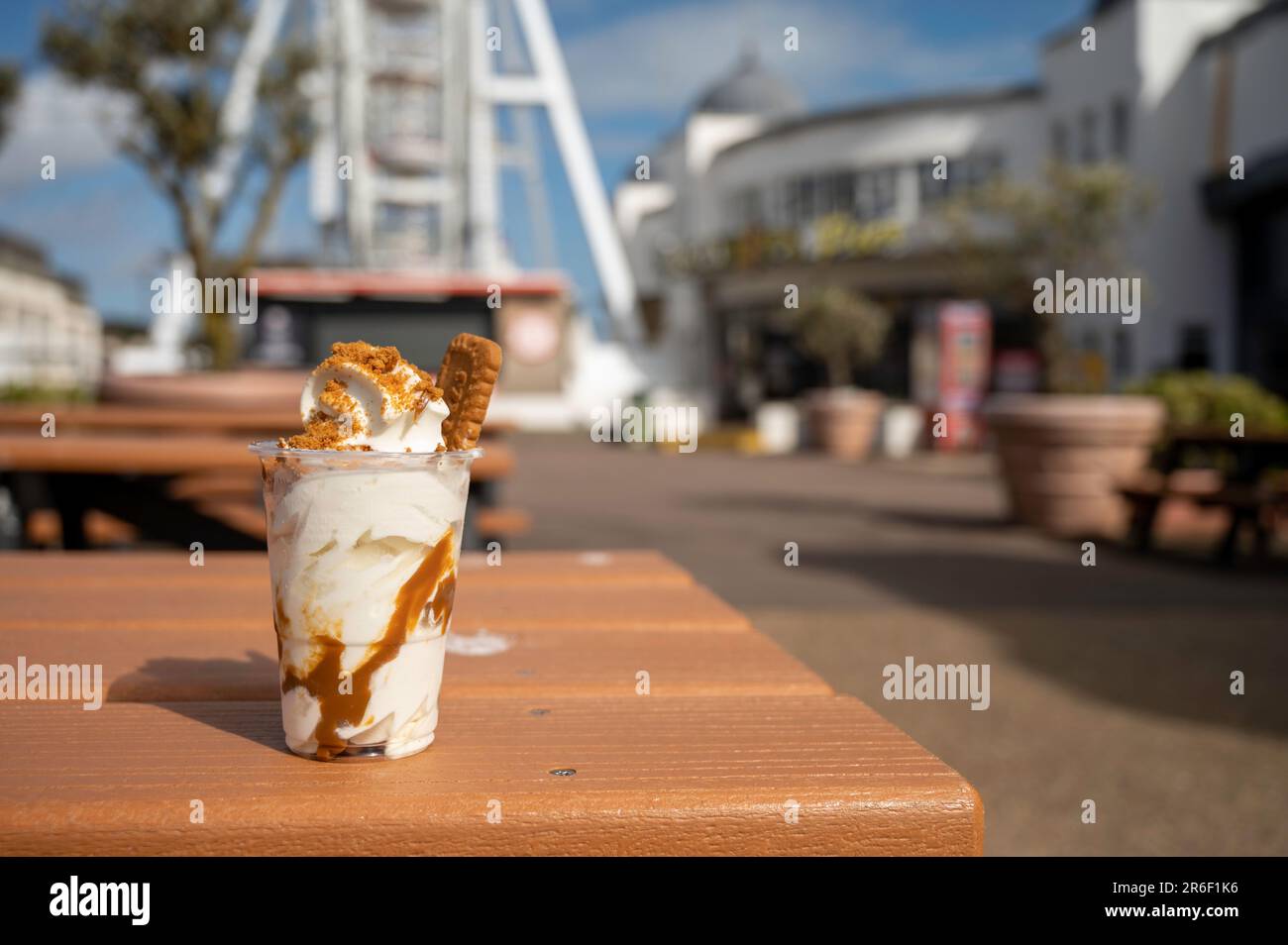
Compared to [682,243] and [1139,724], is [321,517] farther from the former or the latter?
[682,243]

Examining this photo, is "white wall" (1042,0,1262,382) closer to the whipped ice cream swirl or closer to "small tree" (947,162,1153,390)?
"small tree" (947,162,1153,390)

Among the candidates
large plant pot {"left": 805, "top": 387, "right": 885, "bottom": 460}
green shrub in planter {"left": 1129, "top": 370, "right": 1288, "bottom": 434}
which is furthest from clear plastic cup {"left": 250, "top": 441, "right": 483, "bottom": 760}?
large plant pot {"left": 805, "top": 387, "right": 885, "bottom": 460}

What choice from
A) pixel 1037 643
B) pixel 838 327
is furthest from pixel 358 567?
pixel 838 327

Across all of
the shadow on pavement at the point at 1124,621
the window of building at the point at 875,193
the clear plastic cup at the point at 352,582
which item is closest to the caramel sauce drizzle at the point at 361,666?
the clear plastic cup at the point at 352,582

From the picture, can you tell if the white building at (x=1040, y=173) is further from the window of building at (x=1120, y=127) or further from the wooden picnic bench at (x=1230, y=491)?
the wooden picnic bench at (x=1230, y=491)

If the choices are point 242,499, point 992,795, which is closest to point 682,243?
point 242,499

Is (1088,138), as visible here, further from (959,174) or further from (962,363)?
Answer: (962,363)
